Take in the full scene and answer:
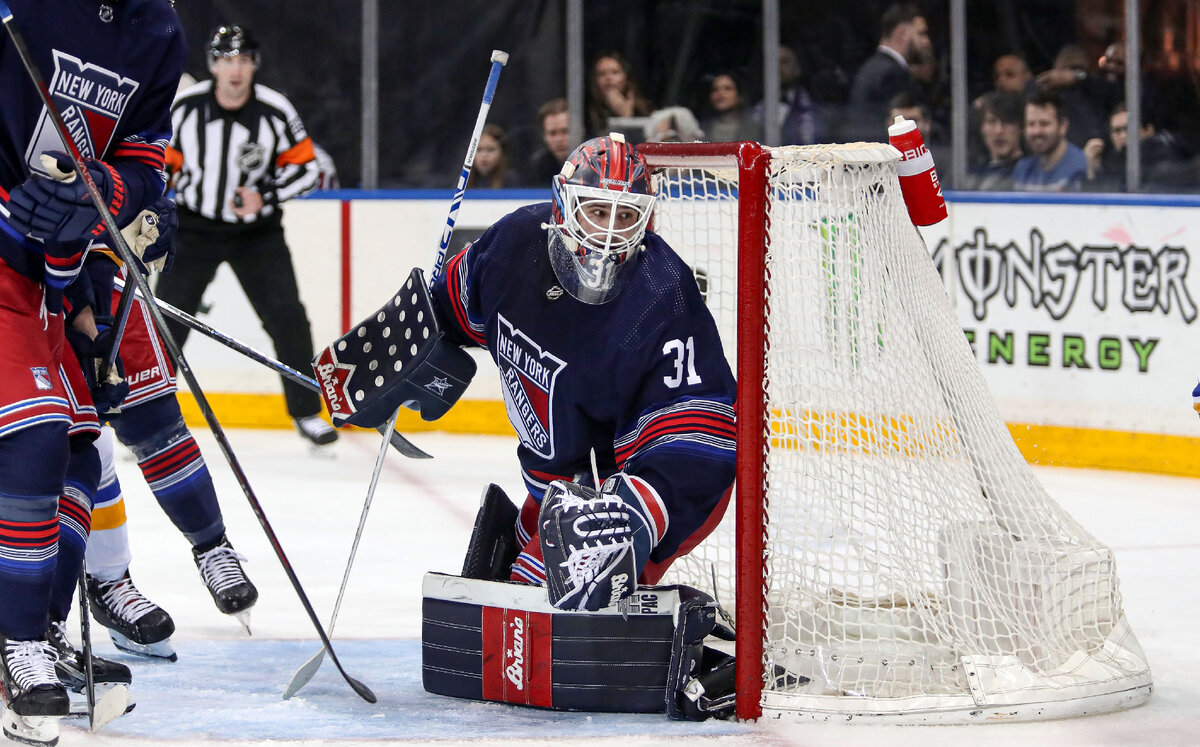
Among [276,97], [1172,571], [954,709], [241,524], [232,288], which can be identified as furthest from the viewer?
[232,288]

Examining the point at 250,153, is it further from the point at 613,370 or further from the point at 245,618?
the point at 613,370

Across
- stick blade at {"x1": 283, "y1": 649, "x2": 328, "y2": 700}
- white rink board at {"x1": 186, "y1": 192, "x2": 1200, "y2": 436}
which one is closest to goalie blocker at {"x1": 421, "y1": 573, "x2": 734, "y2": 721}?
stick blade at {"x1": 283, "y1": 649, "x2": 328, "y2": 700}

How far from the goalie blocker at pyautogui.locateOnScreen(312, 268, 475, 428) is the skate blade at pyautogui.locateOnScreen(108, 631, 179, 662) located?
0.51 meters

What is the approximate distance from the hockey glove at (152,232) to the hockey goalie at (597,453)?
0.40m

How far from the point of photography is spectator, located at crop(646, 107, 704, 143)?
6.23 m

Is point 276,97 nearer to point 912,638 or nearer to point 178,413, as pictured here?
point 178,413

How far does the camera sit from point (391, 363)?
290cm

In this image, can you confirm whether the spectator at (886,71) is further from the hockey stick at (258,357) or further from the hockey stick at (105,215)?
the hockey stick at (105,215)

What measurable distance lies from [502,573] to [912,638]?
0.68 m

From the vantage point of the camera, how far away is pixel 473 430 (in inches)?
237

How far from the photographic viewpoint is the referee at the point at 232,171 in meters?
5.63

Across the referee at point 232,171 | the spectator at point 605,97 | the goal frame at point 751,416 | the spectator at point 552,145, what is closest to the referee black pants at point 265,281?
the referee at point 232,171

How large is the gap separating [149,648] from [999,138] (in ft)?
11.6

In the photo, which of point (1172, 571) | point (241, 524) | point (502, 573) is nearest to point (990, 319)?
point (1172, 571)
